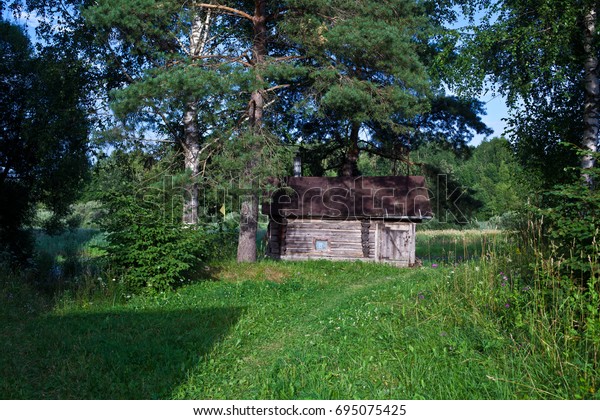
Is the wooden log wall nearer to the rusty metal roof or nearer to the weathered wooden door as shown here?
the weathered wooden door

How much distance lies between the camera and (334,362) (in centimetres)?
609

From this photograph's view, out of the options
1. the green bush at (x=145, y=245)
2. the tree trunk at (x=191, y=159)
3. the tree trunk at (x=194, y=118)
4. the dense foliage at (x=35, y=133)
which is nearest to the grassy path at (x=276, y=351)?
the green bush at (x=145, y=245)

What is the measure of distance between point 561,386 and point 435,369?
3.81ft

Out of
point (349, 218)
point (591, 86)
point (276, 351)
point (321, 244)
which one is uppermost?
point (591, 86)

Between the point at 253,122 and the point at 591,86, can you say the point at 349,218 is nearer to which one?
the point at 253,122

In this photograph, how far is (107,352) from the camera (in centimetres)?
716

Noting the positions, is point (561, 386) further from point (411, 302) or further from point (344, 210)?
point (344, 210)

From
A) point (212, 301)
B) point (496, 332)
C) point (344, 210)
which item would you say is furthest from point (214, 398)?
point (344, 210)

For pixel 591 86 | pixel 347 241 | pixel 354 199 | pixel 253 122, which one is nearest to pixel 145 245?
pixel 253 122

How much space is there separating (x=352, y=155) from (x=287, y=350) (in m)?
18.3

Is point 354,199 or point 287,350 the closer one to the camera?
point 287,350

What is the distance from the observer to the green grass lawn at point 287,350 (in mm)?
5148

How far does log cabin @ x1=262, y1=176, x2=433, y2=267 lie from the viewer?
21516 mm

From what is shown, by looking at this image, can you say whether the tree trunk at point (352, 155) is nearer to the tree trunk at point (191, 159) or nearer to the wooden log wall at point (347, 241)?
the wooden log wall at point (347, 241)
